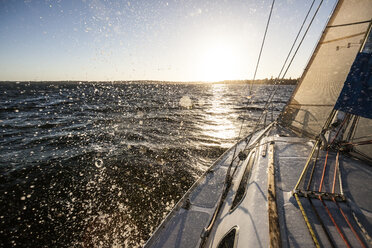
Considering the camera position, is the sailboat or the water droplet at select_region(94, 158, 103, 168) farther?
the water droplet at select_region(94, 158, 103, 168)

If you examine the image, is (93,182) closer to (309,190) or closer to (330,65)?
(309,190)

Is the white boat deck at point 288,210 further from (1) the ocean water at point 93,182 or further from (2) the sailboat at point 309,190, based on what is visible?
(1) the ocean water at point 93,182

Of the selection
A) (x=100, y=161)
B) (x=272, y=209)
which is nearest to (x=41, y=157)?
(x=100, y=161)

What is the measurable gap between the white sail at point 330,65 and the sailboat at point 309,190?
3 centimetres

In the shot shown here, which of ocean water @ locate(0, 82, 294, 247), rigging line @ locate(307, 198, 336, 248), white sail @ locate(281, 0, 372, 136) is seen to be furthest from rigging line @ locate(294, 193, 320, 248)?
white sail @ locate(281, 0, 372, 136)

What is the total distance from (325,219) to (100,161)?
27.0 ft

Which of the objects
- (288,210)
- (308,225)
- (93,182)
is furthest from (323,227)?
(93,182)

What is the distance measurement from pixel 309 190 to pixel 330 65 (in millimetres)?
5224

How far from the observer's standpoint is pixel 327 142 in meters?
3.29

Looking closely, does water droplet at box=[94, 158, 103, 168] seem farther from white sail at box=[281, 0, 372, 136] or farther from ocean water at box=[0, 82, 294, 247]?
white sail at box=[281, 0, 372, 136]

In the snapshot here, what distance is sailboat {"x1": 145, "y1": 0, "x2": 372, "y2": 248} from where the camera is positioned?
5.82 ft

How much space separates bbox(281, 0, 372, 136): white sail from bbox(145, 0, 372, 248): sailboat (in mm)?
32

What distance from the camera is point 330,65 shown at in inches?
207

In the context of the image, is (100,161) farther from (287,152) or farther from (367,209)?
(367,209)
